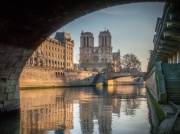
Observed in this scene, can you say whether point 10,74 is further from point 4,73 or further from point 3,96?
point 3,96

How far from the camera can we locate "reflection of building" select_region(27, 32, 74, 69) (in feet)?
276

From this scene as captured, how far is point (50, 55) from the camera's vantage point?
9481cm

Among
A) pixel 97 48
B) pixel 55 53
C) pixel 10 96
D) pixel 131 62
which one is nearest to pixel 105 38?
pixel 97 48

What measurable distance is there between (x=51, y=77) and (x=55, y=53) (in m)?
36.4

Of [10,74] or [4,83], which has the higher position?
[10,74]

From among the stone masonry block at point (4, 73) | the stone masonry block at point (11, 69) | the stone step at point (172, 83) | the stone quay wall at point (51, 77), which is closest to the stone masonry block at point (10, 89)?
the stone masonry block at point (4, 73)

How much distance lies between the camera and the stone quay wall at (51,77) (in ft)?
181

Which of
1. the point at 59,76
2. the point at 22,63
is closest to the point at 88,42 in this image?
the point at 59,76

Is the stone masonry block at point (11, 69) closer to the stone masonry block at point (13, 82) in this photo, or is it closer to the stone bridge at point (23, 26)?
the stone bridge at point (23, 26)

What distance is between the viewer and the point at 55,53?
327ft

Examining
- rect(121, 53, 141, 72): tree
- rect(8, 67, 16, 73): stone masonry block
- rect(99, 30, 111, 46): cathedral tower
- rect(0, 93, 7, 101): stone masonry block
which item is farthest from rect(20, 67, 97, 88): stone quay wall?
rect(99, 30, 111, 46): cathedral tower

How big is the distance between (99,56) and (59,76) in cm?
7623

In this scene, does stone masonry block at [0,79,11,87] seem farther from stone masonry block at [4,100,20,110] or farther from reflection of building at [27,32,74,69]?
reflection of building at [27,32,74,69]

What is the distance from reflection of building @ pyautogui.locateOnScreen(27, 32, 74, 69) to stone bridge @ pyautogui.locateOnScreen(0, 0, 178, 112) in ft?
214
